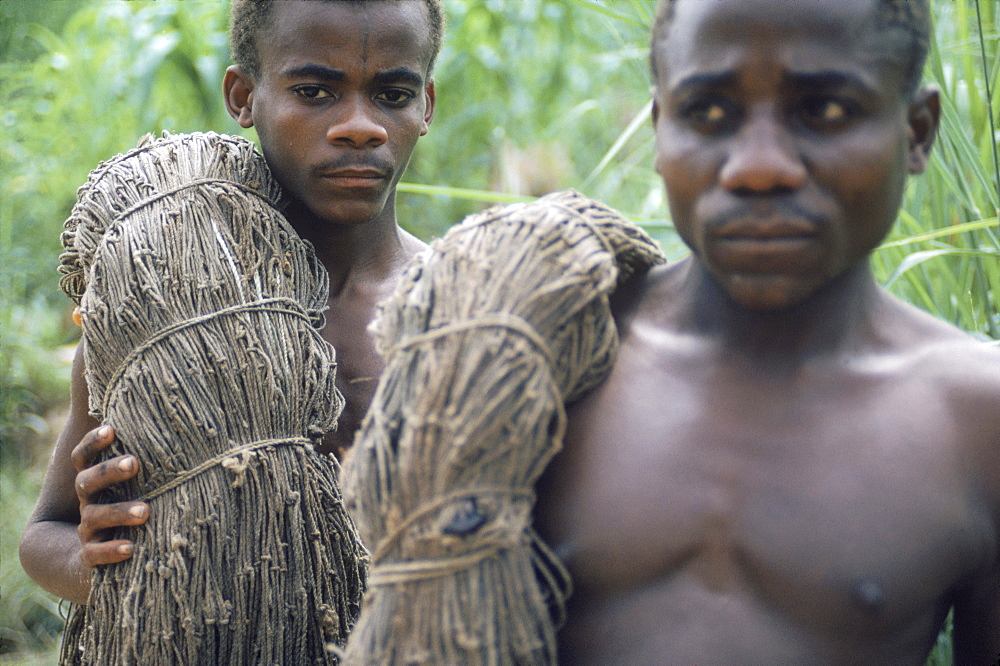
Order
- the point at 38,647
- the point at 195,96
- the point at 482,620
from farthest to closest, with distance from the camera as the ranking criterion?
1. the point at 195,96
2. the point at 38,647
3. the point at 482,620

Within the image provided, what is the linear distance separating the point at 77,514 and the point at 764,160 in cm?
141

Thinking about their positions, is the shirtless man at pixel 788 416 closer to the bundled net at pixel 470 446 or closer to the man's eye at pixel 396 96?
the bundled net at pixel 470 446

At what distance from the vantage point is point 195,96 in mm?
3539

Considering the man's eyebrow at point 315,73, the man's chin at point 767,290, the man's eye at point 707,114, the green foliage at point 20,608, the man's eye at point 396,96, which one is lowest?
the green foliage at point 20,608

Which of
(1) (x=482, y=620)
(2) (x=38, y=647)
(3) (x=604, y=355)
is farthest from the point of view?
(2) (x=38, y=647)

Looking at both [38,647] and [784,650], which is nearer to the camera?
[784,650]

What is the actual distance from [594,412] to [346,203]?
2.60ft

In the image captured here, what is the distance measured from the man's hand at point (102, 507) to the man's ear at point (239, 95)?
0.75m

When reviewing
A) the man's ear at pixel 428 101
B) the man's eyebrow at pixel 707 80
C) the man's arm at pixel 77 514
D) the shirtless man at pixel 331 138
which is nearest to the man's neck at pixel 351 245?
the shirtless man at pixel 331 138

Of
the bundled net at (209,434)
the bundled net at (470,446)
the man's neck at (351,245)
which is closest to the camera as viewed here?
the bundled net at (470,446)

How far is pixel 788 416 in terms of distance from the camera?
1117 millimetres

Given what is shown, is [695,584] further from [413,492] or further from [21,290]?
[21,290]

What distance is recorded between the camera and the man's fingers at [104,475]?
1.39m

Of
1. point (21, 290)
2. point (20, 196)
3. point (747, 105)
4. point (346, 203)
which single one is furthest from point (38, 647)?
point (747, 105)
